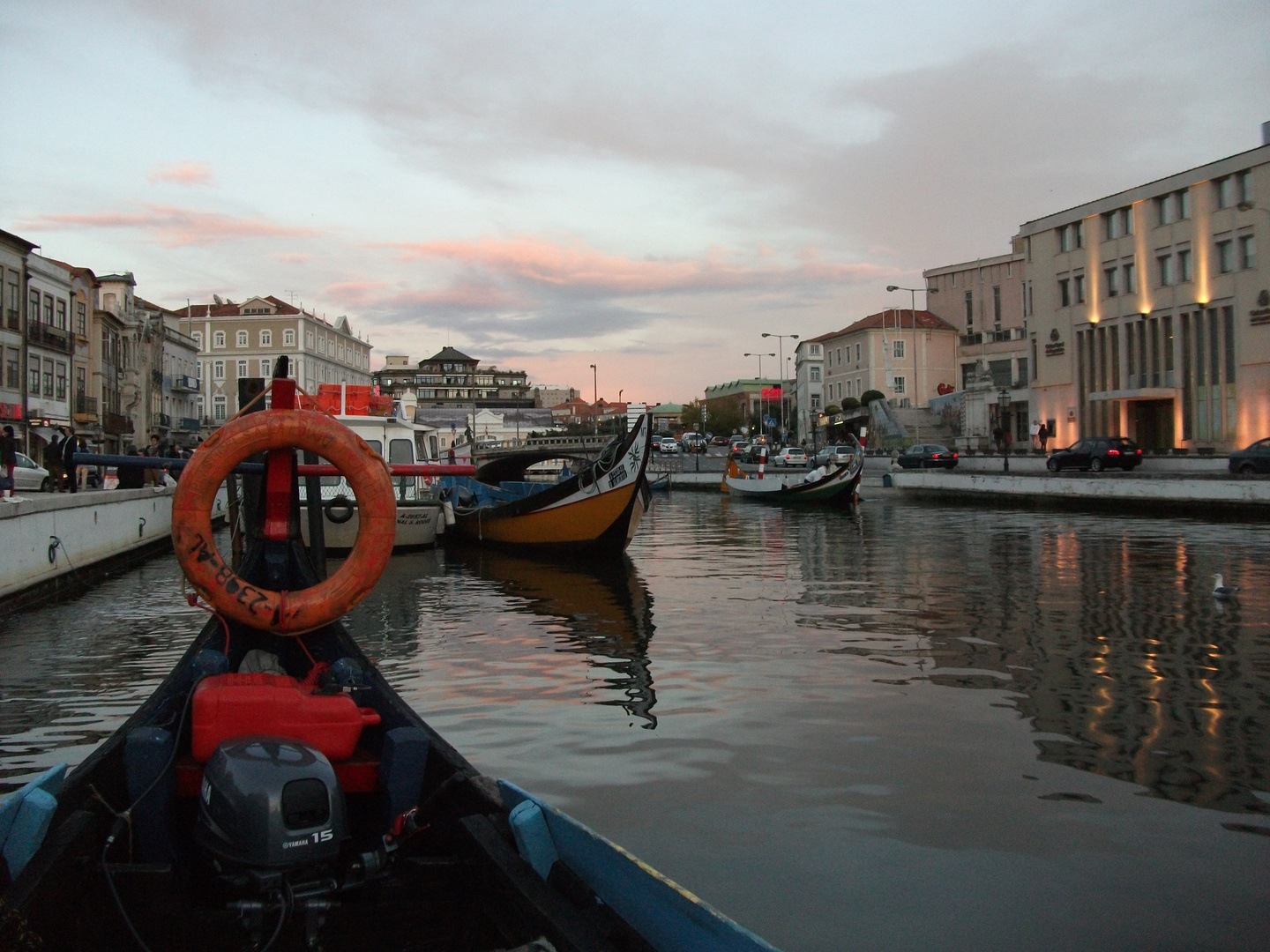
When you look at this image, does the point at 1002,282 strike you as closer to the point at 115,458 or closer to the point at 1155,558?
the point at 1155,558

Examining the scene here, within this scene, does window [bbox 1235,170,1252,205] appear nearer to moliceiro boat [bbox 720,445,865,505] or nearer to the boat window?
moliceiro boat [bbox 720,445,865,505]

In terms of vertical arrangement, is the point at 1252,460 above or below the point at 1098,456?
below

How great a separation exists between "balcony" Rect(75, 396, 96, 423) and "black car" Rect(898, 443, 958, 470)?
4140cm

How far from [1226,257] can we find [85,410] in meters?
52.8

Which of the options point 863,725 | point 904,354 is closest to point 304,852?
point 863,725

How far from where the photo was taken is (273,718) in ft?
17.0

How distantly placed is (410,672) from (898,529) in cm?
2069

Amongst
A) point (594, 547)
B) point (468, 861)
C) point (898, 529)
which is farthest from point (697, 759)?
point (898, 529)

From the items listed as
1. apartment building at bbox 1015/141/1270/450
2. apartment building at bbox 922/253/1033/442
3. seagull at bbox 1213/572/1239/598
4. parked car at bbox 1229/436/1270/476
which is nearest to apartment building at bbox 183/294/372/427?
apartment building at bbox 922/253/1033/442

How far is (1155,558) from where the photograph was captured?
20.2 meters

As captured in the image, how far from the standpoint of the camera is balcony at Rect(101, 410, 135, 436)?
55281 millimetres

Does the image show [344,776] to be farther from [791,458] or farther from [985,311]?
[985,311]

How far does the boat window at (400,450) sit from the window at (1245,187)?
116 ft

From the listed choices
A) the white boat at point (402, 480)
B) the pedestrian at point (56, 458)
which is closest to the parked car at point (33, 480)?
the pedestrian at point (56, 458)
